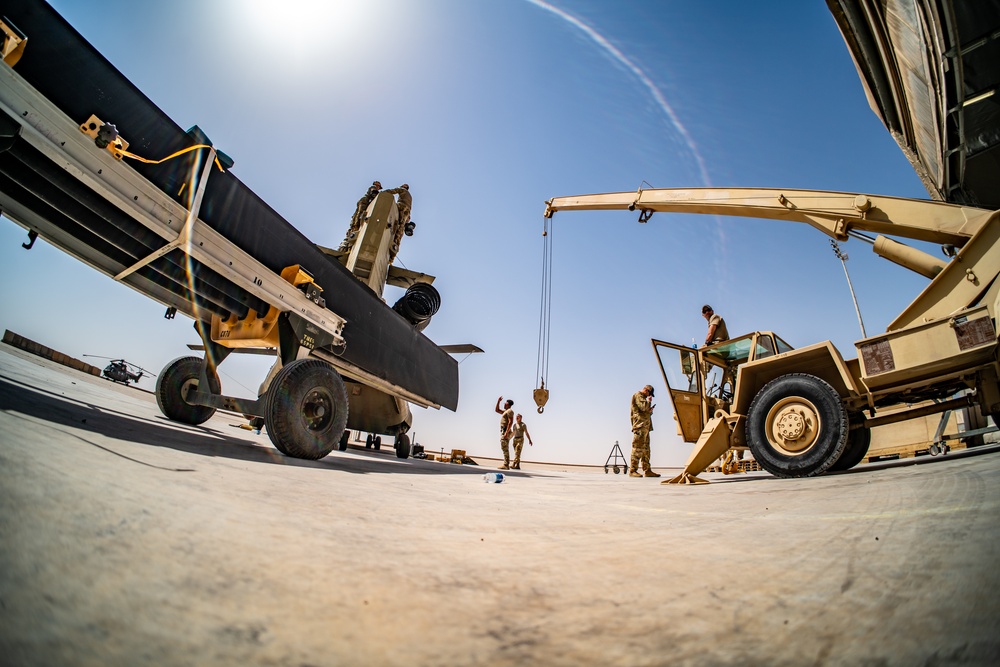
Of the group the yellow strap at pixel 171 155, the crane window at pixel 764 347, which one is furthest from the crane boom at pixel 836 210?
the yellow strap at pixel 171 155

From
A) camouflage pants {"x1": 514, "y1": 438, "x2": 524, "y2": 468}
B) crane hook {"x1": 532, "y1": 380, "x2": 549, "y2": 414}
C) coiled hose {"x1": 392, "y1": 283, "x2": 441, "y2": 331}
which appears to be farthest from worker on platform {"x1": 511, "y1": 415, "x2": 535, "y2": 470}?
coiled hose {"x1": 392, "y1": 283, "x2": 441, "y2": 331}

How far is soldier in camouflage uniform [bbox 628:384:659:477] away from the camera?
7316mm

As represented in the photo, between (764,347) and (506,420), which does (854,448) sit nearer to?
(764,347)

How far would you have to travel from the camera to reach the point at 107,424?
2168mm

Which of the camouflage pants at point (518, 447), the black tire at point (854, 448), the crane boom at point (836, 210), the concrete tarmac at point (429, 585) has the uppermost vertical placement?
the crane boom at point (836, 210)

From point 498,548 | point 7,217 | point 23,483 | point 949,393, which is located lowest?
point 498,548

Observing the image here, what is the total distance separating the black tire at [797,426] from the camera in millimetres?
3762

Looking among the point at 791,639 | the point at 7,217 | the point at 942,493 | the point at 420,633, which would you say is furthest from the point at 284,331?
the point at 942,493

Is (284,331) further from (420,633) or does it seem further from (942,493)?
(942,493)

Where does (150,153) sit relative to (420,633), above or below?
above

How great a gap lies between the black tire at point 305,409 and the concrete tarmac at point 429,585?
152 centimetres

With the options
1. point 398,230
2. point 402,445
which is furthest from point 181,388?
point 398,230

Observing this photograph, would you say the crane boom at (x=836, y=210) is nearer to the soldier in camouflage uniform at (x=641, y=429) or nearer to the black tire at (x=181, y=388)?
the soldier in camouflage uniform at (x=641, y=429)

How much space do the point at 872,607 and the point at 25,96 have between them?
364 centimetres
